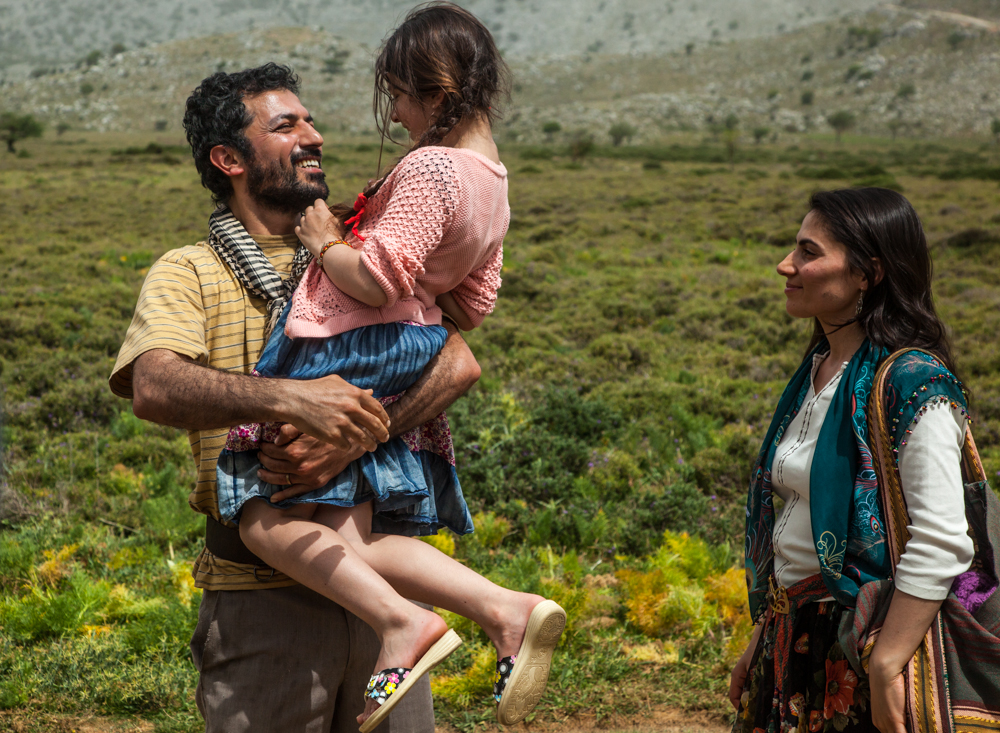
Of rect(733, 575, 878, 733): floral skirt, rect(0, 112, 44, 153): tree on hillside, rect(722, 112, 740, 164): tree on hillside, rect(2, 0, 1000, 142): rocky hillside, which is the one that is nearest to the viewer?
rect(733, 575, 878, 733): floral skirt

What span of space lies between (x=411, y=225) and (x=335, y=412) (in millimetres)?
487

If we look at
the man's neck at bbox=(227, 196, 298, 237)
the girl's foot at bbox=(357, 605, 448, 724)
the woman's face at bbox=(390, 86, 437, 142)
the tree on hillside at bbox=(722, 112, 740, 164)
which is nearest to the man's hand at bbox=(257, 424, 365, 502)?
the girl's foot at bbox=(357, 605, 448, 724)

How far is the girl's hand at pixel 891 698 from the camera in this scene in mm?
1799

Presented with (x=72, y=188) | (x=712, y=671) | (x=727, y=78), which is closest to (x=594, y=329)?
(x=712, y=671)

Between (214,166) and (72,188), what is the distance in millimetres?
30014

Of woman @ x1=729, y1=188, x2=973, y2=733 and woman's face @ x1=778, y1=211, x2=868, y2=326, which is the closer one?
woman @ x1=729, y1=188, x2=973, y2=733

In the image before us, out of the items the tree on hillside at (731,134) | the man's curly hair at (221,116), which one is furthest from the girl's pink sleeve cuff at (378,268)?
the tree on hillside at (731,134)

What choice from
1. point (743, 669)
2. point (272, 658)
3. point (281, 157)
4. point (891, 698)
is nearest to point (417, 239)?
point (281, 157)

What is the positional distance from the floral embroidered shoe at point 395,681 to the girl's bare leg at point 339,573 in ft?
0.06

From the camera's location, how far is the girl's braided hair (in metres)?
2.14

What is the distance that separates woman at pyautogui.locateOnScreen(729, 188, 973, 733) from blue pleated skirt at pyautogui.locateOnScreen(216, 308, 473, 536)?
3.22ft

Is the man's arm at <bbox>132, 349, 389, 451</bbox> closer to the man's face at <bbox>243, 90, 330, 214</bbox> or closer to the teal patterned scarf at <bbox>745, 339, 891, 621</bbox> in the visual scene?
the man's face at <bbox>243, 90, 330, 214</bbox>

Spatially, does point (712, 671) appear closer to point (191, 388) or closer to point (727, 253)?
point (191, 388)

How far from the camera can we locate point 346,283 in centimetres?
196
